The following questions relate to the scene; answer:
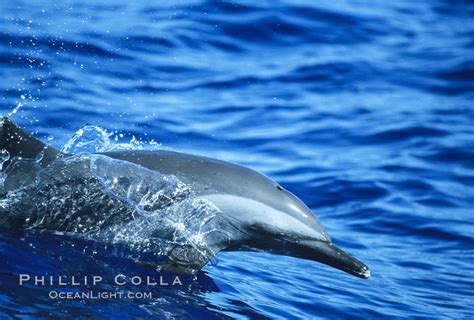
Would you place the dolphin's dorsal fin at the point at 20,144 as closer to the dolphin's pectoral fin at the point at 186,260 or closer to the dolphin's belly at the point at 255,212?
the dolphin's pectoral fin at the point at 186,260

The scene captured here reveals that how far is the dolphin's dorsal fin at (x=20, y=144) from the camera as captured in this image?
5941mm

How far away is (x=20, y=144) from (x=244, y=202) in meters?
1.62

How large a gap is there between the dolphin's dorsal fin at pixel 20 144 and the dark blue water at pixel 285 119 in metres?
0.57

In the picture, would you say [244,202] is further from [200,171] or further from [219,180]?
[200,171]

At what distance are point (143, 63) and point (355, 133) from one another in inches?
124

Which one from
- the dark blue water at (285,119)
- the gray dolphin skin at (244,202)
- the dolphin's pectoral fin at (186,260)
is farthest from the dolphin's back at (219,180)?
the dark blue water at (285,119)

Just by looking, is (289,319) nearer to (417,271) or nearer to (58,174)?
(58,174)

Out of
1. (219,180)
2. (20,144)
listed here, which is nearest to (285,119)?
(219,180)

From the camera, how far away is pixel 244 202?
6117 millimetres

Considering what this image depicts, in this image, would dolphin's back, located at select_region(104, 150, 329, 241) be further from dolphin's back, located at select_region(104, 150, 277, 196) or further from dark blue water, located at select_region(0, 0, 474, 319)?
dark blue water, located at select_region(0, 0, 474, 319)

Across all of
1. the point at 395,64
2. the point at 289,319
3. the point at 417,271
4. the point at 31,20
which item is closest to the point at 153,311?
the point at 289,319

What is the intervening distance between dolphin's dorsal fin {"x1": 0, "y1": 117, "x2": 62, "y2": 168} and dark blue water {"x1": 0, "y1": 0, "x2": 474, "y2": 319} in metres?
0.57

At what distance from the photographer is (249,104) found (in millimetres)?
11953

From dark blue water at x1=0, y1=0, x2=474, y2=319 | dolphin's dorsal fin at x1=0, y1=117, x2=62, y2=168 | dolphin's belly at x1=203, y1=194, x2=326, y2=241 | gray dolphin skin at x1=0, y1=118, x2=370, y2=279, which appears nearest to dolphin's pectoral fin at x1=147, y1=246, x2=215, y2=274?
gray dolphin skin at x1=0, y1=118, x2=370, y2=279
